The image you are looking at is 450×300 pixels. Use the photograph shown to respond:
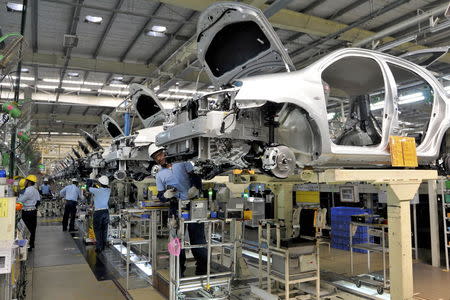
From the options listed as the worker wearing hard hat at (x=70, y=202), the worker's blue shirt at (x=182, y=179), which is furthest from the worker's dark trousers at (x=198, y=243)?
the worker wearing hard hat at (x=70, y=202)

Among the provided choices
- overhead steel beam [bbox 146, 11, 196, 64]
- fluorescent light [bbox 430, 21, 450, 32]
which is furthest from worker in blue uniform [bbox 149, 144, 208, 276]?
fluorescent light [bbox 430, 21, 450, 32]

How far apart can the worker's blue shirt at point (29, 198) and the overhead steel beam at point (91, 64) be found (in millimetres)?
2847

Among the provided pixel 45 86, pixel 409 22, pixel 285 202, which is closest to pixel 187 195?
pixel 285 202

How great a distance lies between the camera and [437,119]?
13.0ft

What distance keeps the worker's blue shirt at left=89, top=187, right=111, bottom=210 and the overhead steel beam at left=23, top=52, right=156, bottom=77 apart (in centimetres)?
311

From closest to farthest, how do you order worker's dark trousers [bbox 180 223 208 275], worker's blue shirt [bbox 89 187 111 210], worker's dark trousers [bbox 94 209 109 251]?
worker's dark trousers [bbox 180 223 208 275], worker's blue shirt [bbox 89 187 111 210], worker's dark trousers [bbox 94 209 109 251]

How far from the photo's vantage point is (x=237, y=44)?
11.5 ft

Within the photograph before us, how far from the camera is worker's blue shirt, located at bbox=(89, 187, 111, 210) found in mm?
7266

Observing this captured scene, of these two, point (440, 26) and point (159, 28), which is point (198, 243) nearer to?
point (159, 28)

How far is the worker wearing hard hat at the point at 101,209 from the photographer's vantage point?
7289 millimetres

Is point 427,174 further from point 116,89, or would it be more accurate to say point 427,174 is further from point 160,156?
point 116,89

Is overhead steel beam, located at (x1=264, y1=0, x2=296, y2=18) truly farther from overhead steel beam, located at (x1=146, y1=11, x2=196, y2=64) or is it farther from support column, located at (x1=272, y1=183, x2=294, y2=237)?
support column, located at (x1=272, y1=183, x2=294, y2=237)

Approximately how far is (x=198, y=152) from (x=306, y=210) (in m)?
2.22

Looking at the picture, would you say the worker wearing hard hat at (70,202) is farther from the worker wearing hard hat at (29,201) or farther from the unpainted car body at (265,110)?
the unpainted car body at (265,110)
